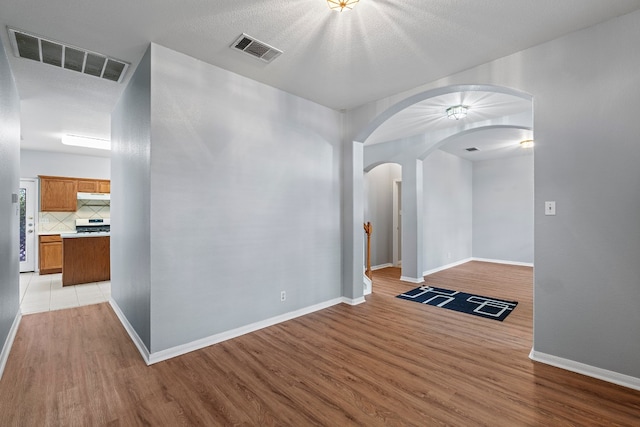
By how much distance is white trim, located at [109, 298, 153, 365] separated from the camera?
104 inches

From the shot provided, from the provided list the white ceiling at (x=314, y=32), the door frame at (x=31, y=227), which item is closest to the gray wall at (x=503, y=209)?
the white ceiling at (x=314, y=32)

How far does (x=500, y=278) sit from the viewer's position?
6.03m

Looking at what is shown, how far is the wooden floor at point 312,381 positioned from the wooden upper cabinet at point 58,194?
170 inches

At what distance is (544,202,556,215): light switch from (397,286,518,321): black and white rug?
1.71 meters

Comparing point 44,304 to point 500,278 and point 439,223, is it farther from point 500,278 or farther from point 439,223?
point 500,278

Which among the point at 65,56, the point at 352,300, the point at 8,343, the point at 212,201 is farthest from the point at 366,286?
the point at 65,56

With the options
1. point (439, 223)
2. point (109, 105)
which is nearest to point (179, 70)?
point (109, 105)

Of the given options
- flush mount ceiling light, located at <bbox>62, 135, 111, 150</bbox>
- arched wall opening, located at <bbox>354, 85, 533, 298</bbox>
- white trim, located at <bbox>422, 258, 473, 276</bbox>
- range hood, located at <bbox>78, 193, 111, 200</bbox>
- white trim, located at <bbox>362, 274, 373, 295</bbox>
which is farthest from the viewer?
range hood, located at <bbox>78, 193, 111, 200</bbox>

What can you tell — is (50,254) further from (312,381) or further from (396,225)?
(396,225)

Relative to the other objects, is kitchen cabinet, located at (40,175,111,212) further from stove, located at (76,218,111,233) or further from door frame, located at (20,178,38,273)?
stove, located at (76,218,111,233)

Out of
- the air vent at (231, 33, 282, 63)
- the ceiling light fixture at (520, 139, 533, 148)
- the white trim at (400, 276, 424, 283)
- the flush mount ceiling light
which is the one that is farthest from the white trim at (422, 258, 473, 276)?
the flush mount ceiling light

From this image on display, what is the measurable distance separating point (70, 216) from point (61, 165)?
1217mm

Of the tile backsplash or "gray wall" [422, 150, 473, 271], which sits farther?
the tile backsplash

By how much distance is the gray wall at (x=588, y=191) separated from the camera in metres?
2.23
